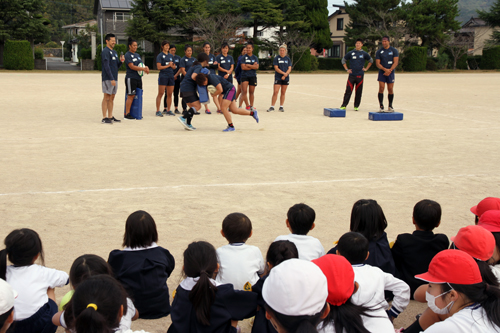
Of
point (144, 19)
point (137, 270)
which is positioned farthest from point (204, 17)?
point (137, 270)

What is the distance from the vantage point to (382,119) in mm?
12547

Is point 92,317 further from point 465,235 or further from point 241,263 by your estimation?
point 465,235

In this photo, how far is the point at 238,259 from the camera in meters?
3.32

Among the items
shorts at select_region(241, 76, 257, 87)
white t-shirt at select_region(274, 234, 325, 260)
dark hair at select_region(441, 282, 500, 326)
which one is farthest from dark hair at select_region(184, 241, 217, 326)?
shorts at select_region(241, 76, 257, 87)

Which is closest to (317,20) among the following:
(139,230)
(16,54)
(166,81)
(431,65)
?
(431,65)

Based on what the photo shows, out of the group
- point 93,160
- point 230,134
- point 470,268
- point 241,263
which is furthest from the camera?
point 230,134

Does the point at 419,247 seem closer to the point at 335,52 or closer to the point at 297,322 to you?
the point at 297,322

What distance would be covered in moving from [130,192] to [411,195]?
3304 mm

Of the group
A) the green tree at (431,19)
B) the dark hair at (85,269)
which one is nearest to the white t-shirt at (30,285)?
the dark hair at (85,269)

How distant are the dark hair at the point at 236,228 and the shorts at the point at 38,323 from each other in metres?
1.22

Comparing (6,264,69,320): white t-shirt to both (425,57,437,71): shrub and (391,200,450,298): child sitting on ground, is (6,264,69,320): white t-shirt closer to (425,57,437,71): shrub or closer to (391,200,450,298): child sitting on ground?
(391,200,450,298): child sitting on ground

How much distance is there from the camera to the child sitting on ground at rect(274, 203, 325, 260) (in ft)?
11.8

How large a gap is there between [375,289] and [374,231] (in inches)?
39.3

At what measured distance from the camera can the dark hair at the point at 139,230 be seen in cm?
341
